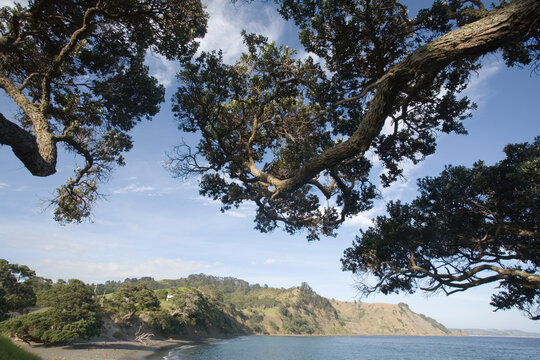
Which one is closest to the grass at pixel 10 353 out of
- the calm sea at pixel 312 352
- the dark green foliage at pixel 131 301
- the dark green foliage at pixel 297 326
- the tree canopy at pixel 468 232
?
the tree canopy at pixel 468 232

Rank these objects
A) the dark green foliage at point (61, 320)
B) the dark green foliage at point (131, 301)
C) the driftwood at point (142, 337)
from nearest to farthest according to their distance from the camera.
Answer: the dark green foliage at point (61, 320)
the driftwood at point (142, 337)
the dark green foliage at point (131, 301)

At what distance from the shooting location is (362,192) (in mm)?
12039

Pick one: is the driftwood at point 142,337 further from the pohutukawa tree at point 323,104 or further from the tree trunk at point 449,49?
the tree trunk at point 449,49

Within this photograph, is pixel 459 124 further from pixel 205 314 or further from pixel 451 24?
pixel 205 314

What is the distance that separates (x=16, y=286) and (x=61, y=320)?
37.1 feet

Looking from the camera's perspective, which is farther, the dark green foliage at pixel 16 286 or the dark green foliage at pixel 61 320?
the dark green foliage at pixel 16 286

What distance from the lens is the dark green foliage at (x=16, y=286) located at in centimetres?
3488

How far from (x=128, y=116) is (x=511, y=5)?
1096 centimetres

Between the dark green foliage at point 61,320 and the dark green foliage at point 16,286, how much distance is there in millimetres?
3969

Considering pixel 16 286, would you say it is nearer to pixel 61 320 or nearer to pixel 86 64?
pixel 61 320

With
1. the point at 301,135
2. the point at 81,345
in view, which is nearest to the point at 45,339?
the point at 81,345

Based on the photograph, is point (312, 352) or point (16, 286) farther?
point (312, 352)

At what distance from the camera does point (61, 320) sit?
31.3 metres

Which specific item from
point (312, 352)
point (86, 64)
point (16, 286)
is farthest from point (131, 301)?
point (86, 64)
